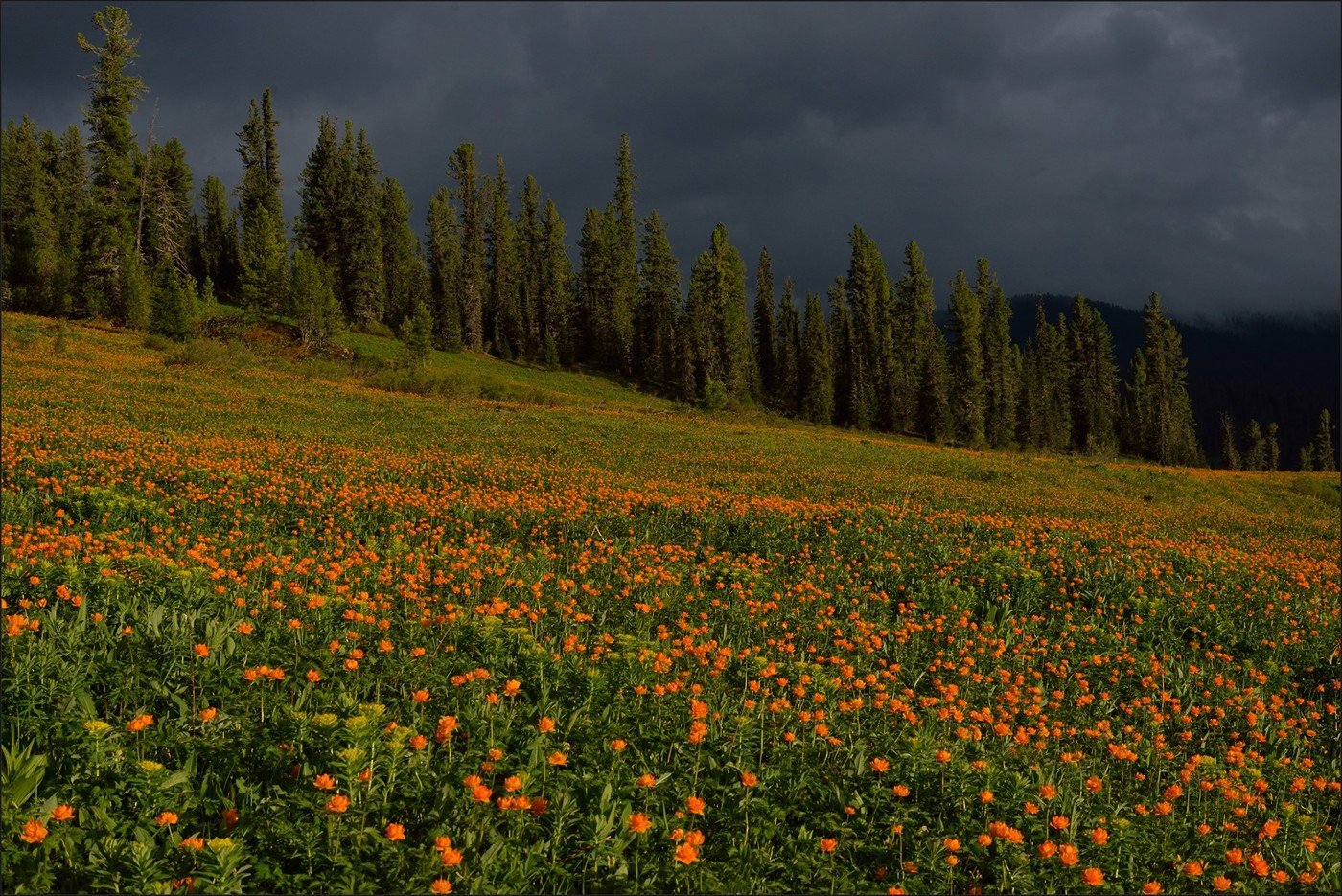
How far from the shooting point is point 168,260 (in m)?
39.9

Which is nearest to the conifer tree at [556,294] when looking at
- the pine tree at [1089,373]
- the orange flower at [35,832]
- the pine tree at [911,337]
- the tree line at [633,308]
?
the tree line at [633,308]

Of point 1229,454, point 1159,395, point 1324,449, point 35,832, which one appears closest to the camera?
point 35,832

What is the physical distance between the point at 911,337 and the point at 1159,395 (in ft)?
87.8

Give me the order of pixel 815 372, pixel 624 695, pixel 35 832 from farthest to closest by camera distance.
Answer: pixel 815 372 < pixel 624 695 < pixel 35 832

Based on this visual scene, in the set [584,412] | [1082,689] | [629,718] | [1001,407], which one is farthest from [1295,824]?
[1001,407]

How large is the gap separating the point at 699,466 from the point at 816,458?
702 cm

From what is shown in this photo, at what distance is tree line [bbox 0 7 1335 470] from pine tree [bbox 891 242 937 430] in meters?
0.20

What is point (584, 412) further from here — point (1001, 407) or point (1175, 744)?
point (1001, 407)

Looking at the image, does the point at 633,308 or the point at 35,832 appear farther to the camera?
the point at 633,308

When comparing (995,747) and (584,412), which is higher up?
(584,412)

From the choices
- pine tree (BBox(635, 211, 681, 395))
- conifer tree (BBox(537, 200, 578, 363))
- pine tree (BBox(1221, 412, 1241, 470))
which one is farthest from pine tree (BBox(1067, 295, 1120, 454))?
conifer tree (BBox(537, 200, 578, 363))

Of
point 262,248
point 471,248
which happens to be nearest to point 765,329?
point 471,248

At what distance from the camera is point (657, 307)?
224 ft

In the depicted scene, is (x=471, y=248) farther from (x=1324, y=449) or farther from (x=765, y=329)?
(x=1324, y=449)
